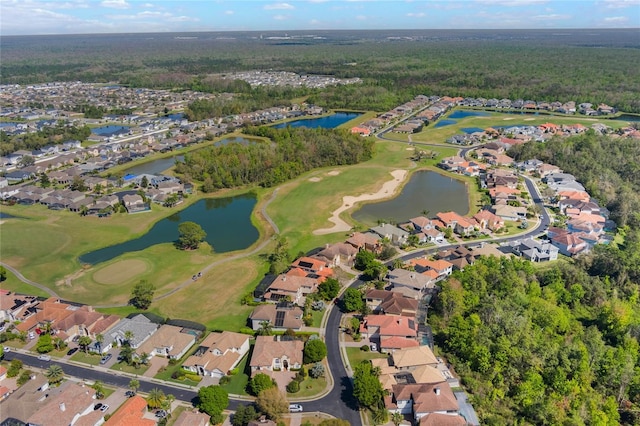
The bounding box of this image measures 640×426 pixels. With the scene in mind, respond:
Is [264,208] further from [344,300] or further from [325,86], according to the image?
[325,86]

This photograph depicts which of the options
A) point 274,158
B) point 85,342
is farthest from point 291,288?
point 274,158

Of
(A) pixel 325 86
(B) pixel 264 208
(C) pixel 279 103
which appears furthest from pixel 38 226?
(A) pixel 325 86

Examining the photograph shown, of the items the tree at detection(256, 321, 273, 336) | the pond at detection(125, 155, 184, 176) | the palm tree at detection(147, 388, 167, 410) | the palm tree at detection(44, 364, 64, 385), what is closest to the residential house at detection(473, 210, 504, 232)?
the tree at detection(256, 321, 273, 336)

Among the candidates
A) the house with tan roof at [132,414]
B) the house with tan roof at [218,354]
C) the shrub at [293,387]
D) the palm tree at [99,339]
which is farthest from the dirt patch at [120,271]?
the shrub at [293,387]

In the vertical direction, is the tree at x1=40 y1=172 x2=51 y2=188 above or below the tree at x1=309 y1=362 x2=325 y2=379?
above

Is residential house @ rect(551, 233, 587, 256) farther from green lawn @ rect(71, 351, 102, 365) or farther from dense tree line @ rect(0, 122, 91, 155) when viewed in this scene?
dense tree line @ rect(0, 122, 91, 155)

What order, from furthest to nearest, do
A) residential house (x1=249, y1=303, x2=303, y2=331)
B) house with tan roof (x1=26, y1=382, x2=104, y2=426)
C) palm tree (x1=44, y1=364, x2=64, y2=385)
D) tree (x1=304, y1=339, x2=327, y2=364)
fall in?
1. residential house (x1=249, y1=303, x2=303, y2=331)
2. tree (x1=304, y1=339, x2=327, y2=364)
3. palm tree (x1=44, y1=364, x2=64, y2=385)
4. house with tan roof (x1=26, y1=382, x2=104, y2=426)

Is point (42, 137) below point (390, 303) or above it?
above

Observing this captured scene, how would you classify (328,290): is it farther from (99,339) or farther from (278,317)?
(99,339)
